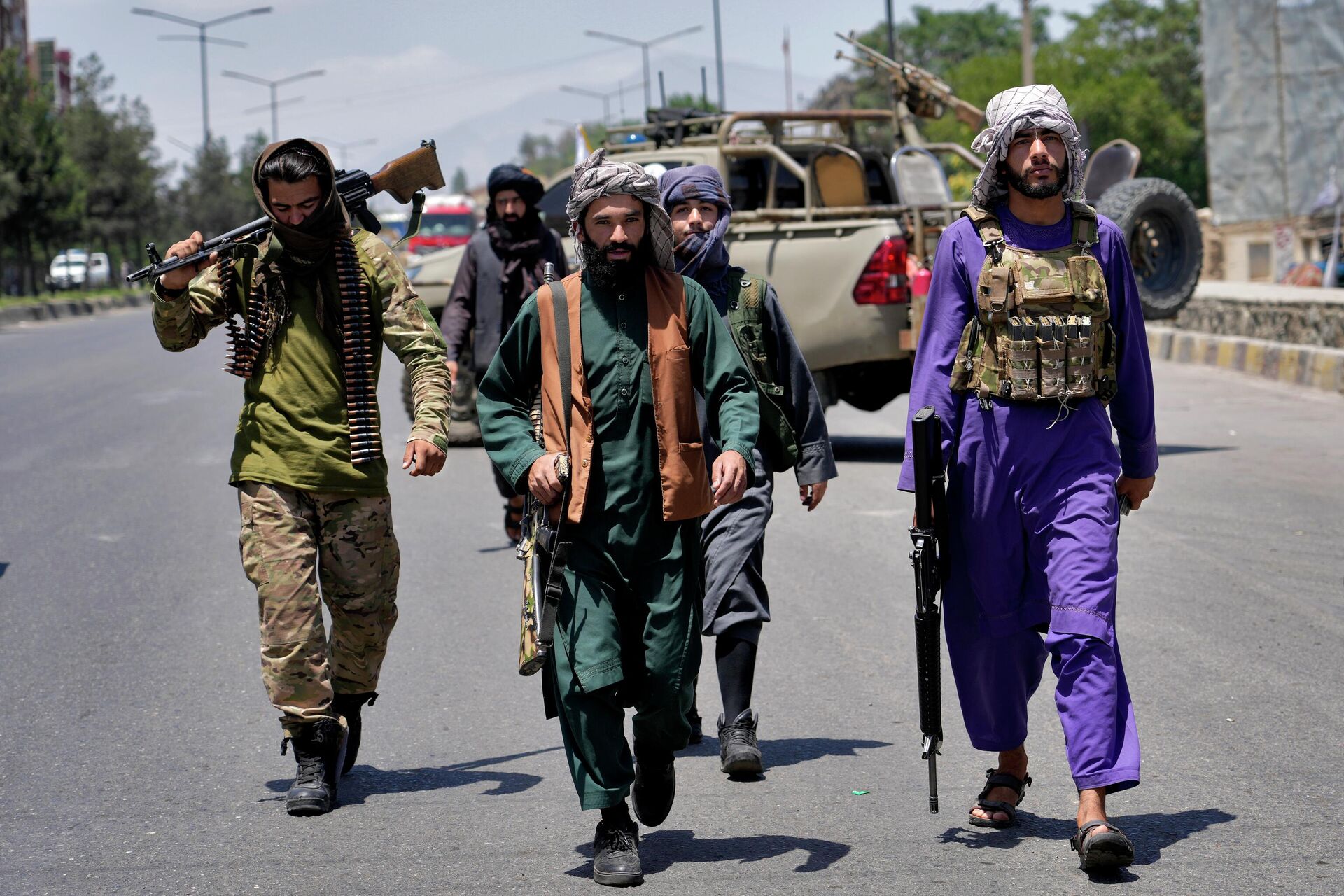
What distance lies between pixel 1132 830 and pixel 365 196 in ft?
9.39

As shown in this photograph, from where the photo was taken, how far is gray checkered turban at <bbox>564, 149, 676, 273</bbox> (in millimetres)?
4367

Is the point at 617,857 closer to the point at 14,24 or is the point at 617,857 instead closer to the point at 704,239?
the point at 704,239

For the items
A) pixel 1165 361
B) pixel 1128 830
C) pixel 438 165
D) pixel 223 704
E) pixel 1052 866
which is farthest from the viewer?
pixel 1165 361

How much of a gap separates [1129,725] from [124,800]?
2841 mm

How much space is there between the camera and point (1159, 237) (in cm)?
1432

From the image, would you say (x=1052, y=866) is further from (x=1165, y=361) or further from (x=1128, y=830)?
(x=1165, y=361)

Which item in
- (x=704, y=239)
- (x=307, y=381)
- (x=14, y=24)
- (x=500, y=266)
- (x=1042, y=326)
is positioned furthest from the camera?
(x=14, y=24)

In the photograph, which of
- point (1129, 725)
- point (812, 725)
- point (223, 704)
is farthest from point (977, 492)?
point (223, 704)

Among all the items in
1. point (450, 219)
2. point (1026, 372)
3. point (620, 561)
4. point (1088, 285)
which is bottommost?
point (620, 561)

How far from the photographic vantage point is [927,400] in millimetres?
4629

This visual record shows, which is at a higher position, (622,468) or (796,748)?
(622,468)

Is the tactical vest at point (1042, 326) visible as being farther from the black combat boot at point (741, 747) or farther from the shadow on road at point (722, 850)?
the black combat boot at point (741, 747)

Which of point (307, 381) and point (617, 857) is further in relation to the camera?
point (307, 381)

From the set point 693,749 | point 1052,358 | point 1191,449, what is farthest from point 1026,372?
point 1191,449
